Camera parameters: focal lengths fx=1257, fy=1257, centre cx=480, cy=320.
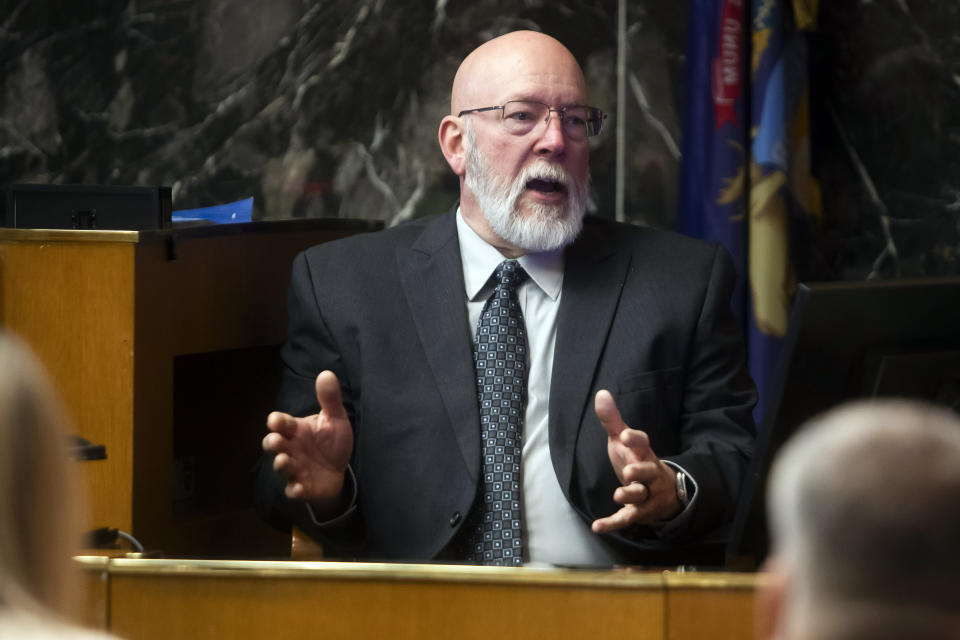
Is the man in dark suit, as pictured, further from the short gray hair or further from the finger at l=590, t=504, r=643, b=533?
the short gray hair

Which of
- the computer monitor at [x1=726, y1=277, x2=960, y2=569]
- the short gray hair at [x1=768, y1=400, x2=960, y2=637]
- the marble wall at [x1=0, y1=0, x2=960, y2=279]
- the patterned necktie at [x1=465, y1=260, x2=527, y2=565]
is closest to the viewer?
the short gray hair at [x1=768, y1=400, x2=960, y2=637]

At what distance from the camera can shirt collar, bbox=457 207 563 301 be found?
7.64 ft

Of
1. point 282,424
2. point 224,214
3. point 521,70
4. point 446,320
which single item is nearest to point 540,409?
point 446,320

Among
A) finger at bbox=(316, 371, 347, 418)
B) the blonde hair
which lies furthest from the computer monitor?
the blonde hair

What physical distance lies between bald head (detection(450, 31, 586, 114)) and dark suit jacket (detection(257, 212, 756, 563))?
28 centimetres

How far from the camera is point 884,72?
10.6 ft

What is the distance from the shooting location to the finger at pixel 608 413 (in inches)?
69.6

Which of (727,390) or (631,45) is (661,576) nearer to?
(727,390)

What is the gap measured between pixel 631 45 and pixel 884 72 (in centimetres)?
66

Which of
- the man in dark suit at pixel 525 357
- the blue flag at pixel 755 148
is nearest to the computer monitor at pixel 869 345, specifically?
the man in dark suit at pixel 525 357

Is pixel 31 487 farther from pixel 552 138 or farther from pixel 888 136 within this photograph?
pixel 888 136

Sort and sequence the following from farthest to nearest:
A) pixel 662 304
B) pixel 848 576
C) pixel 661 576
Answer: pixel 662 304, pixel 661 576, pixel 848 576

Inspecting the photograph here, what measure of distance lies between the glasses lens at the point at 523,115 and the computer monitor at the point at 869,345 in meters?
1.11

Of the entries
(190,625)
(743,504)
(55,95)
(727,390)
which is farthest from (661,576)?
(55,95)
